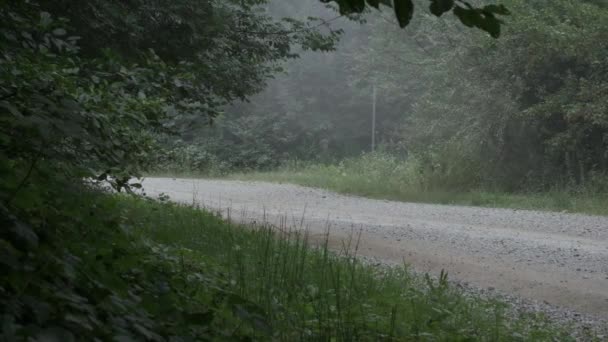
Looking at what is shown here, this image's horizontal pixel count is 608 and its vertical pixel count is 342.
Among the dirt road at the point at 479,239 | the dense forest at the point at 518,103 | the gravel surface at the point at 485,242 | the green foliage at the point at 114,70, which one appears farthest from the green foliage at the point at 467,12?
the dense forest at the point at 518,103

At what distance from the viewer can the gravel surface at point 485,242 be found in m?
7.40

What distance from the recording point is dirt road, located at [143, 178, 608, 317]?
7.80m

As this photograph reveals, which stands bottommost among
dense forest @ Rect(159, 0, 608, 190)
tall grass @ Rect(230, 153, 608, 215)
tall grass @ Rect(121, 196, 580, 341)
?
tall grass @ Rect(121, 196, 580, 341)

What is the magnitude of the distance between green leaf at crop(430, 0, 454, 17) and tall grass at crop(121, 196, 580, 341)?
1.04 metres

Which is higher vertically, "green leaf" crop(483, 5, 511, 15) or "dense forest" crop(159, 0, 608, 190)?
"dense forest" crop(159, 0, 608, 190)

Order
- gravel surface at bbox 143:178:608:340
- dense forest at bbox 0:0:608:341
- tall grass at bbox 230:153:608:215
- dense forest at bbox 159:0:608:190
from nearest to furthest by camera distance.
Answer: dense forest at bbox 0:0:608:341
gravel surface at bbox 143:178:608:340
tall grass at bbox 230:153:608:215
dense forest at bbox 159:0:608:190

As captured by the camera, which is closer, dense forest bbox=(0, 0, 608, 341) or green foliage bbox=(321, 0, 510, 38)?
green foliage bbox=(321, 0, 510, 38)

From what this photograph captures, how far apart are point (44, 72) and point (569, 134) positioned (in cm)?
1699

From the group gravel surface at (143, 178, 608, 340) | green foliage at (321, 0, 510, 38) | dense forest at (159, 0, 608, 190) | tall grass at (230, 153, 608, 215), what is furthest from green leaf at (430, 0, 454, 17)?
tall grass at (230, 153, 608, 215)

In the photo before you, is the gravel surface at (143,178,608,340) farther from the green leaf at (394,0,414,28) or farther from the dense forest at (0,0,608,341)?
the green leaf at (394,0,414,28)

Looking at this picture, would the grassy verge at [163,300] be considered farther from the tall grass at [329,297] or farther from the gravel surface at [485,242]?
the gravel surface at [485,242]

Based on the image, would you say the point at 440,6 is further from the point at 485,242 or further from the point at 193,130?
the point at 485,242

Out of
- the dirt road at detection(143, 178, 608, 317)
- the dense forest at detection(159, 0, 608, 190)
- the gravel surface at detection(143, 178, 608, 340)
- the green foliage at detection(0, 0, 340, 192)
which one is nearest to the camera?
the green foliage at detection(0, 0, 340, 192)

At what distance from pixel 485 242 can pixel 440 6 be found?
8883mm
